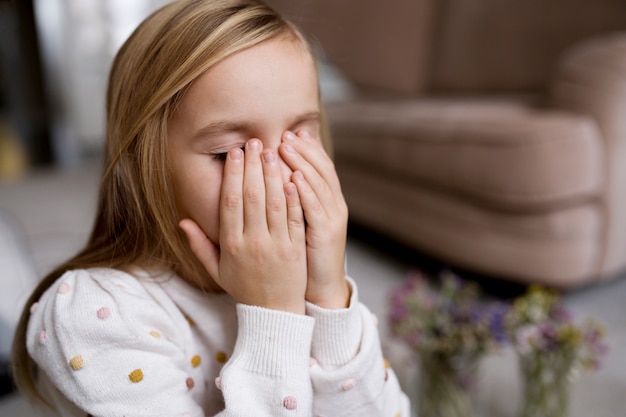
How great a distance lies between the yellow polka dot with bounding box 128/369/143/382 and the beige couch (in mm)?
521

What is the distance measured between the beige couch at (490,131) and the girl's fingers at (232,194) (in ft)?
Result: 1.15

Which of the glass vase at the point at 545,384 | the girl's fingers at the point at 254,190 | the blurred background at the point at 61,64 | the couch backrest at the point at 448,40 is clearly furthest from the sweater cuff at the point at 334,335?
the blurred background at the point at 61,64

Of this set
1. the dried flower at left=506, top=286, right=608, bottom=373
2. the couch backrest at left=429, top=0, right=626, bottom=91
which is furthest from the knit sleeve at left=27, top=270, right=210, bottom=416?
the couch backrest at left=429, top=0, right=626, bottom=91

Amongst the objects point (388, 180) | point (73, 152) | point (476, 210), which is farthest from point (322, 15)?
point (73, 152)

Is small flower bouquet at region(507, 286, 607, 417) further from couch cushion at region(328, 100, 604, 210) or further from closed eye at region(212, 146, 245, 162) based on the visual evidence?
closed eye at region(212, 146, 245, 162)

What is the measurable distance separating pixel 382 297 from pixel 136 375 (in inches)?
45.3

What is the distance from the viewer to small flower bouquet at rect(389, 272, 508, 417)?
1.00 meters

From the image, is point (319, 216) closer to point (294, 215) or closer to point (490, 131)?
point (294, 215)

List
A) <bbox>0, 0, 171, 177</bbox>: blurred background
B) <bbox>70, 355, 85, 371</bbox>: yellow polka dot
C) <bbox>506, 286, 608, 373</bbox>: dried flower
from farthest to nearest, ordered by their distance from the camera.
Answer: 1. <bbox>0, 0, 171, 177</bbox>: blurred background
2. <bbox>506, 286, 608, 373</bbox>: dried flower
3. <bbox>70, 355, 85, 371</bbox>: yellow polka dot

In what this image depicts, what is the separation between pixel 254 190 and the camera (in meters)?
0.60

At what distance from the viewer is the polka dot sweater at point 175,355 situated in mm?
576

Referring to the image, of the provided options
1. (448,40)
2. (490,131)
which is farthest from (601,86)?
(448,40)

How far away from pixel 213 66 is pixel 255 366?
0.95 ft

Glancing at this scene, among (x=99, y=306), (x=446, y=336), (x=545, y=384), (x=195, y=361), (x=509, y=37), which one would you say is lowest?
(x=545, y=384)
